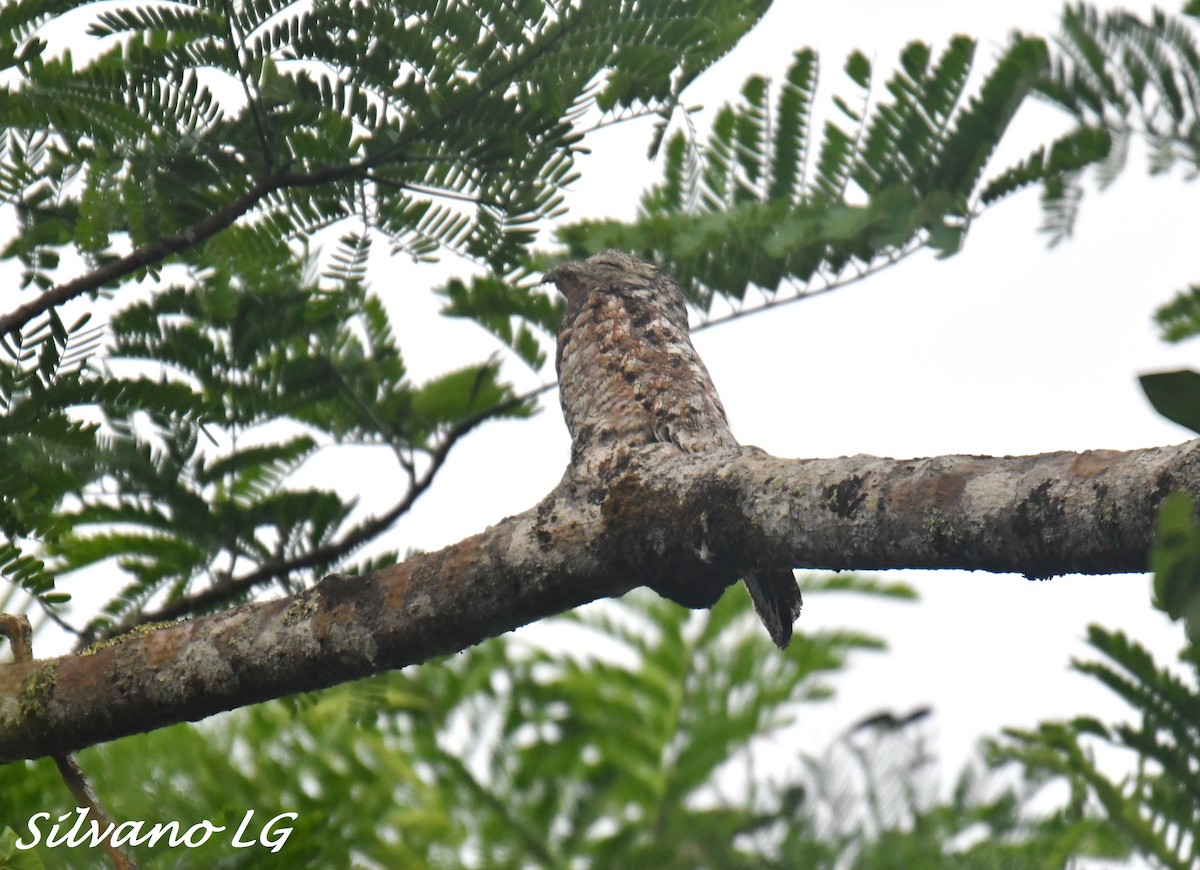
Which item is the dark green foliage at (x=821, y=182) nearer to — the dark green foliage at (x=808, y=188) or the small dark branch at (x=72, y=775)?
the dark green foliage at (x=808, y=188)

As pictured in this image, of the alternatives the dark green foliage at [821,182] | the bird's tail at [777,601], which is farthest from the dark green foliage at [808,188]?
the bird's tail at [777,601]

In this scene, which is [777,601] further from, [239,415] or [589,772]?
[589,772]

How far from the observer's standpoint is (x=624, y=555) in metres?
1.94

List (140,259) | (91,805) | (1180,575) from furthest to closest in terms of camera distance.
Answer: (140,259), (91,805), (1180,575)

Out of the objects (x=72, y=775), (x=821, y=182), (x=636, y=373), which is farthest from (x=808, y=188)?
(x=72, y=775)

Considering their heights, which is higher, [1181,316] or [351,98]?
[351,98]

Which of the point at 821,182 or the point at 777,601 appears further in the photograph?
the point at 821,182

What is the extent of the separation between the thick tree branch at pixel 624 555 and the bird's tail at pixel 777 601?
0.09m

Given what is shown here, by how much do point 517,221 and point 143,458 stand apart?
1017 mm

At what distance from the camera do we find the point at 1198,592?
0.85 metres

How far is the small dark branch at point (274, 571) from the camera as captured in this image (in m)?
2.92

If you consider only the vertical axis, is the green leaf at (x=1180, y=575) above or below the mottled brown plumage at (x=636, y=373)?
below

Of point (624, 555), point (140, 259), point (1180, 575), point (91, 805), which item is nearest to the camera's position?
point (1180, 575)

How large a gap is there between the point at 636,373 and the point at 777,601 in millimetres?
681
